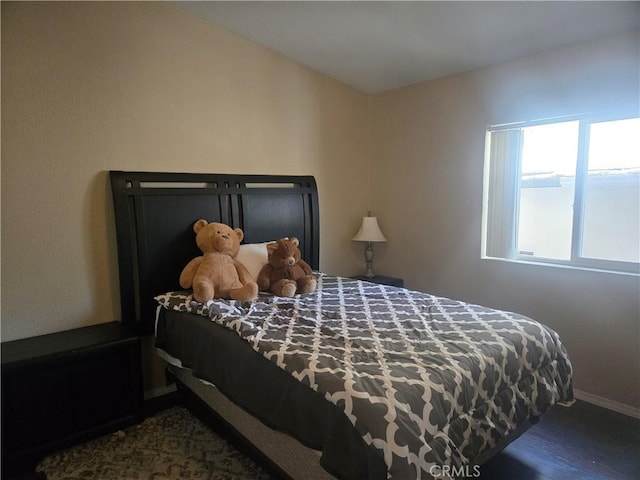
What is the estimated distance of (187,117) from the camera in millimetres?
2822

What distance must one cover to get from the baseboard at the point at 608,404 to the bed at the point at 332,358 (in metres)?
0.90

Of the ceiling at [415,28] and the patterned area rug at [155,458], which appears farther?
the ceiling at [415,28]

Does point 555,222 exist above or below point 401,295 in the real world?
above

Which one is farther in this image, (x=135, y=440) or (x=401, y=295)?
(x=401, y=295)

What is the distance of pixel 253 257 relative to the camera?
2.83 m

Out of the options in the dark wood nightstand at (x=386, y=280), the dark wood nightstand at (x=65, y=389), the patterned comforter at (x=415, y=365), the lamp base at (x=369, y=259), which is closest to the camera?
the patterned comforter at (x=415, y=365)

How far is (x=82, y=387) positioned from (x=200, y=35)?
241 cm

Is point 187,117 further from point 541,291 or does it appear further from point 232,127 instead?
point 541,291

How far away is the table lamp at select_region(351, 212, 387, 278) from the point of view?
3.82 meters

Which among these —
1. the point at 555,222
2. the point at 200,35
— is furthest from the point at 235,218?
the point at 555,222

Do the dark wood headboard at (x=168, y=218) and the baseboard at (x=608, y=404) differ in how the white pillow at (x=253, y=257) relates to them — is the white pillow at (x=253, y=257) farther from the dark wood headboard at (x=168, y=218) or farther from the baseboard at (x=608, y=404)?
the baseboard at (x=608, y=404)

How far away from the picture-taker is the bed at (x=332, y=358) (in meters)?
1.33

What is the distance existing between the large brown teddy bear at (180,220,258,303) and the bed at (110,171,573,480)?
0.10 meters

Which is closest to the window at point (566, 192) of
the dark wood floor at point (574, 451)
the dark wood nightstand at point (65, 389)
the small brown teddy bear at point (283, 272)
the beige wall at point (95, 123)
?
the dark wood floor at point (574, 451)
